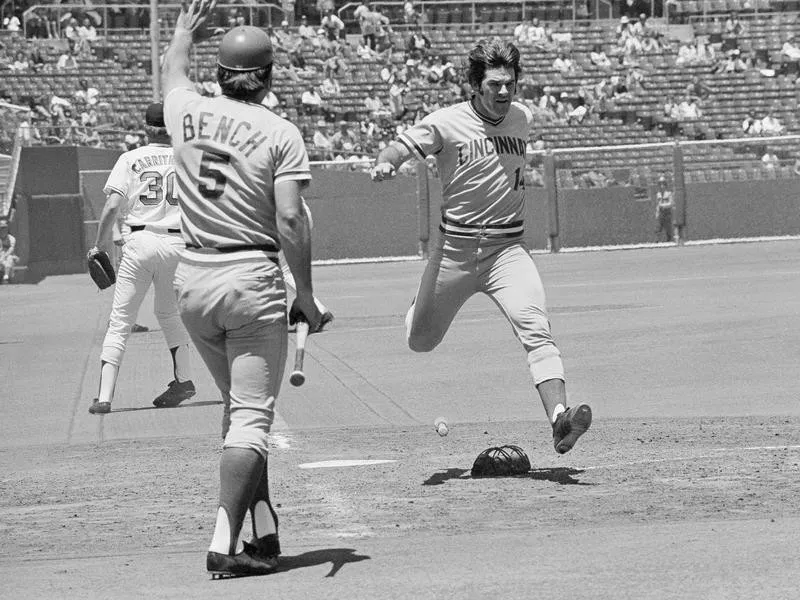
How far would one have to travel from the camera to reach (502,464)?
23.2ft

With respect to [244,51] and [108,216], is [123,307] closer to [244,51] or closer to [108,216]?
[108,216]

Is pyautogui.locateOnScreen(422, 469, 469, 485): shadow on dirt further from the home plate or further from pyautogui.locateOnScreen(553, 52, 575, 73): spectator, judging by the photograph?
pyautogui.locateOnScreen(553, 52, 575, 73): spectator

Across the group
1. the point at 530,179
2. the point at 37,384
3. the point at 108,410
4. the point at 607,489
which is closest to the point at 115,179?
→ the point at 108,410

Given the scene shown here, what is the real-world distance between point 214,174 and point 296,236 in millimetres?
390

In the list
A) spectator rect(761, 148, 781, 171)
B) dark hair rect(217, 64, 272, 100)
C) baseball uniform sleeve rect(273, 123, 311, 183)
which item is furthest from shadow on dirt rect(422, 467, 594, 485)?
spectator rect(761, 148, 781, 171)

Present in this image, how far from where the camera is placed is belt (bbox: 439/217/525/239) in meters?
7.40

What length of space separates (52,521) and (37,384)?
585 cm

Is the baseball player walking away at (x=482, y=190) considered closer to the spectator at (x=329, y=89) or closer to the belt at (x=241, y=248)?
the belt at (x=241, y=248)

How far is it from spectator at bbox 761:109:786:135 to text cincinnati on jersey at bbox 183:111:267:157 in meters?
30.7

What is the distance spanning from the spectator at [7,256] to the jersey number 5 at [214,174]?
804 inches

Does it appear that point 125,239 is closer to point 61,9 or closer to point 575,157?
Answer: point 575,157

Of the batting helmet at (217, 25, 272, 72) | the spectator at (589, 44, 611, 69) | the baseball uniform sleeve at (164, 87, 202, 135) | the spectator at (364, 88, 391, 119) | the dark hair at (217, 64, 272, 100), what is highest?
the batting helmet at (217, 25, 272, 72)

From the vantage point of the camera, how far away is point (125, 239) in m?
10.2

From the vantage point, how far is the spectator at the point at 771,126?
34.3 m
